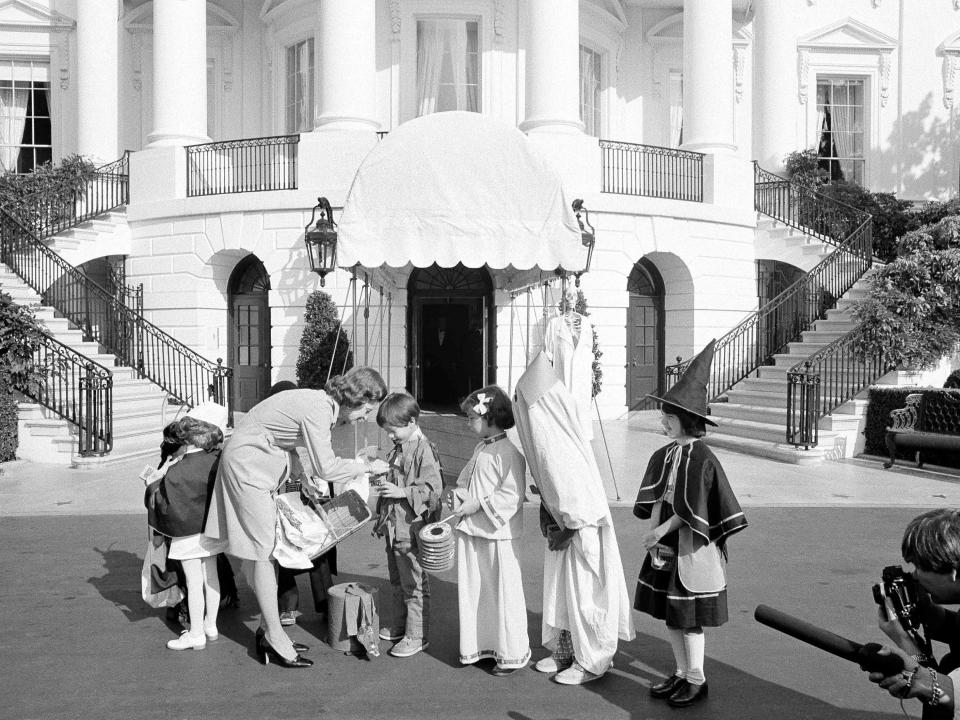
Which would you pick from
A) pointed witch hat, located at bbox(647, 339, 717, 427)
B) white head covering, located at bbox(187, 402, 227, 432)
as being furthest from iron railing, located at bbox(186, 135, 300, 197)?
pointed witch hat, located at bbox(647, 339, 717, 427)

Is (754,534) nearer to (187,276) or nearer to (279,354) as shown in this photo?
(279,354)

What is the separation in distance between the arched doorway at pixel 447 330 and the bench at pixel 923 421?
769 cm

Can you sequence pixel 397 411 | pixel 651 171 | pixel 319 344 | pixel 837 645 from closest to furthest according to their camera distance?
pixel 837 645, pixel 397 411, pixel 319 344, pixel 651 171

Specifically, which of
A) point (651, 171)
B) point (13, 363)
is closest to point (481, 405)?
point (13, 363)

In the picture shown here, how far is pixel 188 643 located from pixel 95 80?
61.2 feet

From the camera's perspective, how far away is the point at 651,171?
18.7 meters

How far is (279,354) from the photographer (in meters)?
17.5

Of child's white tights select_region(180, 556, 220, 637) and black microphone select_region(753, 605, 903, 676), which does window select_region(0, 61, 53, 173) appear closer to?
child's white tights select_region(180, 556, 220, 637)

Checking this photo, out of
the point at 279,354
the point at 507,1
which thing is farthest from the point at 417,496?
the point at 507,1

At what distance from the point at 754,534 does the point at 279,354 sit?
11252 millimetres

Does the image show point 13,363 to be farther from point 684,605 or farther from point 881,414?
point 881,414

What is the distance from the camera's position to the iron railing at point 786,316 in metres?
17.8

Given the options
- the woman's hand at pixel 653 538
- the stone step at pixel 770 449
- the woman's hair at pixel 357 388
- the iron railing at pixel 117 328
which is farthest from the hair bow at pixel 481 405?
the iron railing at pixel 117 328

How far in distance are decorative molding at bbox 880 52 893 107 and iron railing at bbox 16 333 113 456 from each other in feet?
65.9
